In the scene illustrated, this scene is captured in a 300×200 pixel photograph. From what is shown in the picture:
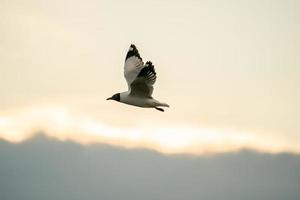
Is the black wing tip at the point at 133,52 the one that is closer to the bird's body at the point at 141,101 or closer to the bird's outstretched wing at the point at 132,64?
the bird's outstretched wing at the point at 132,64

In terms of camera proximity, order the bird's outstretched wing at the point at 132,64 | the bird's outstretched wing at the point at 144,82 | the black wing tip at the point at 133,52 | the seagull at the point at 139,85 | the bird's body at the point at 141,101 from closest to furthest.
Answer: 1. the bird's outstretched wing at the point at 144,82
2. the seagull at the point at 139,85
3. the bird's body at the point at 141,101
4. the bird's outstretched wing at the point at 132,64
5. the black wing tip at the point at 133,52

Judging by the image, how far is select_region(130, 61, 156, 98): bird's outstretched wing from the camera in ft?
71.8

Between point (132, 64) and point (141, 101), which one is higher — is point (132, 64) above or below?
above

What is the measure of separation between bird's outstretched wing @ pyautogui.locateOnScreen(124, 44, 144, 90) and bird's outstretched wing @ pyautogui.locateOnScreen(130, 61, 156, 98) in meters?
1.72

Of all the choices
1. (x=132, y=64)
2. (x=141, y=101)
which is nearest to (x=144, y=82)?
(x=141, y=101)

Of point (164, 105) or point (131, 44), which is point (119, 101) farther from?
point (131, 44)

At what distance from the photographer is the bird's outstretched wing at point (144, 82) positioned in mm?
21891

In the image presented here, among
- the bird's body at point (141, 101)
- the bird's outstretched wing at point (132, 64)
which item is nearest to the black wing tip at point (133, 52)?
the bird's outstretched wing at point (132, 64)

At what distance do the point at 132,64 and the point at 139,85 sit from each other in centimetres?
312

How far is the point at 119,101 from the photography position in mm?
23969

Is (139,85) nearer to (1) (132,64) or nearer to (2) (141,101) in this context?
(2) (141,101)

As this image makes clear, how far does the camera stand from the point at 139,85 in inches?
887

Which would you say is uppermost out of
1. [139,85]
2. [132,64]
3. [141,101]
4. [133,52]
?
[133,52]

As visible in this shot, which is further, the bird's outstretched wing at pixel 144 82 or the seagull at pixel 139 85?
the seagull at pixel 139 85
